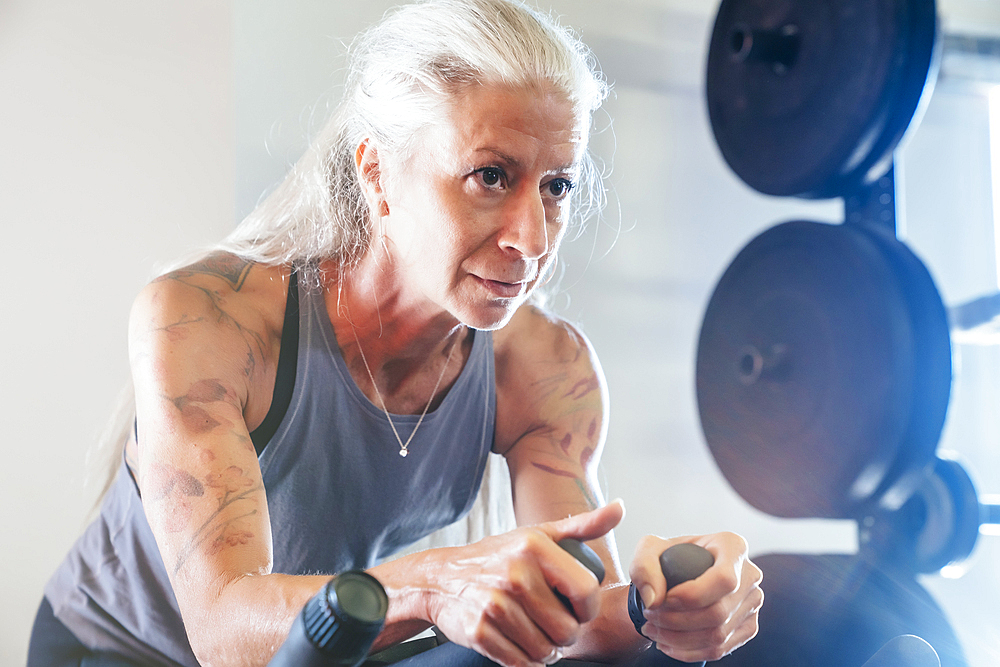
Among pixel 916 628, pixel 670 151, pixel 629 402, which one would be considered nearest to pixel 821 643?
pixel 916 628

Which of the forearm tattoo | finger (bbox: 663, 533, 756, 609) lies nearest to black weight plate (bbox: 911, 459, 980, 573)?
finger (bbox: 663, 533, 756, 609)

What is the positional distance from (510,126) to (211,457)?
440 millimetres

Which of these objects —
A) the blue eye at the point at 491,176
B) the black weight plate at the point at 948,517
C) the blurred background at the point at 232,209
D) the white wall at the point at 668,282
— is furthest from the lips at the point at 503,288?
the black weight plate at the point at 948,517

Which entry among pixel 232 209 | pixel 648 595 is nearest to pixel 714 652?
pixel 648 595

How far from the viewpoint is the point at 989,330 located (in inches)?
67.4

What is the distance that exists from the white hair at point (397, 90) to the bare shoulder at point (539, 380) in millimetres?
252

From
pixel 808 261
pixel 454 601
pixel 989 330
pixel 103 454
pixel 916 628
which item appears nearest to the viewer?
pixel 454 601

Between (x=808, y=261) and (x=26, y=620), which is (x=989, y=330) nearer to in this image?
(x=808, y=261)

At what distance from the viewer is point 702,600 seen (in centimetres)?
55

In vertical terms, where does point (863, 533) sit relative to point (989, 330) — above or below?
below

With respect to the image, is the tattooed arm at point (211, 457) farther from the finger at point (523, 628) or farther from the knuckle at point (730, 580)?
the knuckle at point (730, 580)

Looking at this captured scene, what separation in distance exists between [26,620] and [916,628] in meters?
1.61

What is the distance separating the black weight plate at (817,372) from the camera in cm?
141

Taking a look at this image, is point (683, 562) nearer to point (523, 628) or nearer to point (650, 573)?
point (650, 573)
